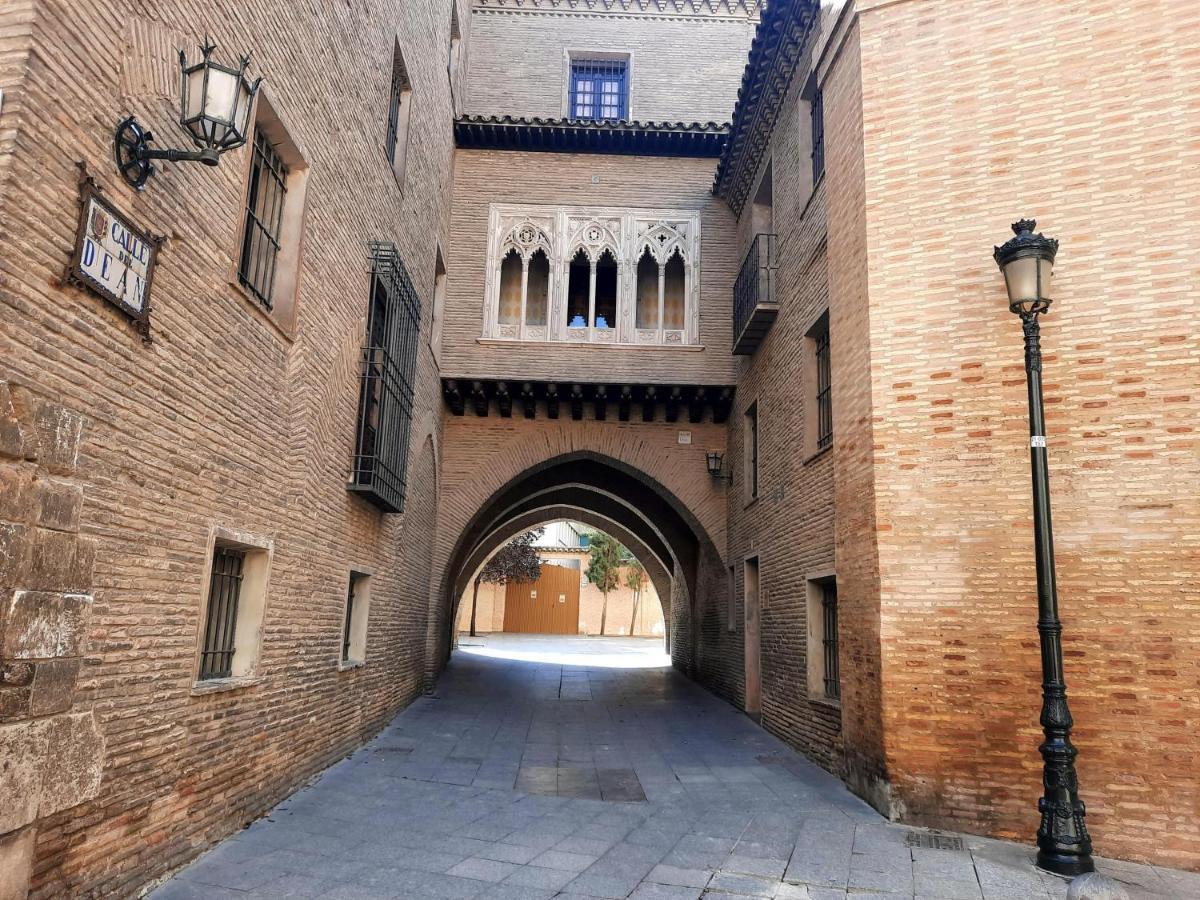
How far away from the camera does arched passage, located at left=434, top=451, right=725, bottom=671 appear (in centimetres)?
1351

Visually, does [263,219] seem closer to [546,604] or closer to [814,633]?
[814,633]

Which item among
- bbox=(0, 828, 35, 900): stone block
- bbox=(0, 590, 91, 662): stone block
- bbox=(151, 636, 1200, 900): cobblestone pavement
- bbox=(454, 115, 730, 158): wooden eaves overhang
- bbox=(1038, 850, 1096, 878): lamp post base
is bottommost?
bbox=(151, 636, 1200, 900): cobblestone pavement

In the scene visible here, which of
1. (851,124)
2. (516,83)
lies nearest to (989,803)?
(851,124)

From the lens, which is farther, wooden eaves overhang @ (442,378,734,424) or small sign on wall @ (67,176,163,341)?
wooden eaves overhang @ (442,378,734,424)

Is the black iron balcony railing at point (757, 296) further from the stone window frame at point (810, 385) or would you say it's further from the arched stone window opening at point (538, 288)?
the arched stone window opening at point (538, 288)

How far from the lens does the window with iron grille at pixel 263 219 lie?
18.2ft

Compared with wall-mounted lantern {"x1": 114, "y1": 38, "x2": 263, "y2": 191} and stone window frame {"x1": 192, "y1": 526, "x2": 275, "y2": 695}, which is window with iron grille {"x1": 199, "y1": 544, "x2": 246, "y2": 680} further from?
wall-mounted lantern {"x1": 114, "y1": 38, "x2": 263, "y2": 191}

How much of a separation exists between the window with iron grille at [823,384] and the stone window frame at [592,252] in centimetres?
404

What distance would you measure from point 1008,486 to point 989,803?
2.16m

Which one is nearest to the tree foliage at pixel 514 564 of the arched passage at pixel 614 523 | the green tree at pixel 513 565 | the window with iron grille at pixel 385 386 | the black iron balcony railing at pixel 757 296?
the green tree at pixel 513 565

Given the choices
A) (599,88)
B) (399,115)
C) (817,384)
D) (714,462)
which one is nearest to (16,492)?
(817,384)

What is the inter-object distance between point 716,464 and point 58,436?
10.5m

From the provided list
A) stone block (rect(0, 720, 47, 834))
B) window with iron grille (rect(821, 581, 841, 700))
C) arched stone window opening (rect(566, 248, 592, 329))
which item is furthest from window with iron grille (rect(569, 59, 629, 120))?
stone block (rect(0, 720, 47, 834))

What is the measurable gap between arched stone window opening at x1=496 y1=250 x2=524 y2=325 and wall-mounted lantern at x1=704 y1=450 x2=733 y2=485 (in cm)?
361
